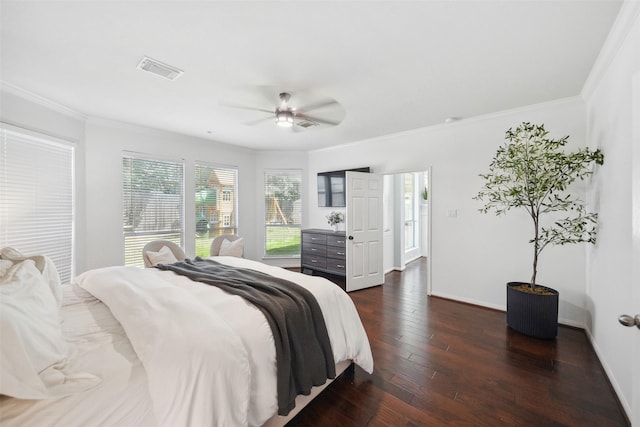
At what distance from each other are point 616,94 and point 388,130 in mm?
2450

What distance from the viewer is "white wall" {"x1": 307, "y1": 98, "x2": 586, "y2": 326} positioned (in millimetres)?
2887

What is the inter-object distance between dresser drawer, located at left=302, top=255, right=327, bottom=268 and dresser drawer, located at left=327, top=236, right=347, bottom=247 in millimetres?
332

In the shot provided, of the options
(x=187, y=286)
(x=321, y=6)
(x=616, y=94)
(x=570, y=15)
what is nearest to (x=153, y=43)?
(x=321, y=6)

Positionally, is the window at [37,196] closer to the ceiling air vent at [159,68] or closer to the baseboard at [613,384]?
the ceiling air vent at [159,68]

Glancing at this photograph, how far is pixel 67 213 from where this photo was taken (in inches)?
125

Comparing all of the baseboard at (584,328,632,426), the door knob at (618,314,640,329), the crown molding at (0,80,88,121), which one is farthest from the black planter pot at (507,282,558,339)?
the crown molding at (0,80,88,121)

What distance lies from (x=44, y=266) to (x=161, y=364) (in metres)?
1.41

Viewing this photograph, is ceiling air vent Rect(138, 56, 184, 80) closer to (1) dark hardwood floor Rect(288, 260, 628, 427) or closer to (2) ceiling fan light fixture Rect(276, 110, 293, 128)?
(2) ceiling fan light fixture Rect(276, 110, 293, 128)

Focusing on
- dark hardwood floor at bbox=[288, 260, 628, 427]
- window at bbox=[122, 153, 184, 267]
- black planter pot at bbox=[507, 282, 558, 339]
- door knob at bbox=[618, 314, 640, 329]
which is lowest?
dark hardwood floor at bbox=[288, 260, 628, 427]

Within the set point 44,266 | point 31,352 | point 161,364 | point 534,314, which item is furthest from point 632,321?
point 44,266

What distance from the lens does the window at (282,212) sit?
5.51 metres

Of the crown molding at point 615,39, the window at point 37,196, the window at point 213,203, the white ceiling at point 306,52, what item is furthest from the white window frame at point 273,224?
the crown molding at point 615,39

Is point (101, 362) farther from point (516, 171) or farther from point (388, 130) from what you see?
point (388, 130)

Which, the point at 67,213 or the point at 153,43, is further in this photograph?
the point at 67,213
